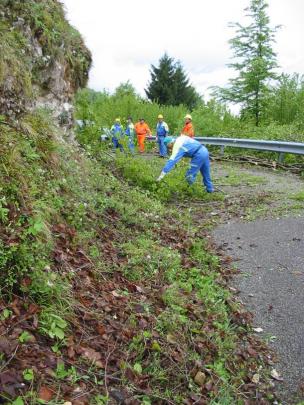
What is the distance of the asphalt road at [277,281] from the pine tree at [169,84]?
43107mm

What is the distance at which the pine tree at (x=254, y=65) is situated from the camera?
22156 millimetres

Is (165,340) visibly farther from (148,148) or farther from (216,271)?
(148,148)

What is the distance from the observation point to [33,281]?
121 inches

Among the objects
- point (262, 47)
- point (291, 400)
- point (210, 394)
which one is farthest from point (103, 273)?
point (262, 47)

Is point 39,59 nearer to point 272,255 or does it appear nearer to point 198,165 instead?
point 198,165

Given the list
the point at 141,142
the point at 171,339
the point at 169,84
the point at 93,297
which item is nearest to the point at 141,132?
the point at 141,142

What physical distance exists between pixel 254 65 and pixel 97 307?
21.3 metres

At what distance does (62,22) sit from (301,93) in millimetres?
14190

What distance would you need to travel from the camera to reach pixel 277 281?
16.8 ft

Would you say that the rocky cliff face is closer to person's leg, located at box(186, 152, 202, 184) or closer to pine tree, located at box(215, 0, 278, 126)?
person's leg, located at box(186, 152, 202, 184)

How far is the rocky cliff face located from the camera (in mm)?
5551

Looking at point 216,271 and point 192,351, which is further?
point 216,271

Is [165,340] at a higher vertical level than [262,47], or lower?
lower

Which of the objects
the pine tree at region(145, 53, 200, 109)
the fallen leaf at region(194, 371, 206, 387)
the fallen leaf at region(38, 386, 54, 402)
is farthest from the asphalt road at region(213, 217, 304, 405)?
the pine tree at region(145, 53, 200, 109)
